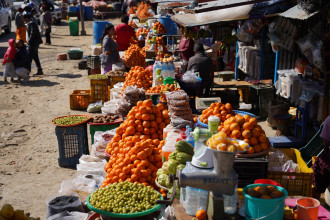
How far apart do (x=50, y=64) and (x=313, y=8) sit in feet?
40.4

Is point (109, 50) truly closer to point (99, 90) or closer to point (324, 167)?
point (99, 90)

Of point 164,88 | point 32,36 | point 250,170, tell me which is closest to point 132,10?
point 32,36

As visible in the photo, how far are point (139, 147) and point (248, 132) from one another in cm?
147

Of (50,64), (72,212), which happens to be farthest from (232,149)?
(50,64)

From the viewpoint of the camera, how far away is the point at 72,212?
178 inches

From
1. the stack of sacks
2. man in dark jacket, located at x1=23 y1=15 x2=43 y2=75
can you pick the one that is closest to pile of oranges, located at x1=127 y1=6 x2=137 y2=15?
man in dark jacket, located at x1=23 y1=15 x2=43 y2=75

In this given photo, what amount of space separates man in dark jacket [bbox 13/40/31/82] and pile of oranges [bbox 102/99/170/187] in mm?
8888

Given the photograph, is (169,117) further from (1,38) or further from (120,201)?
(1,38)

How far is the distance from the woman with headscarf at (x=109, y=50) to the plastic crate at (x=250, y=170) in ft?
25.3

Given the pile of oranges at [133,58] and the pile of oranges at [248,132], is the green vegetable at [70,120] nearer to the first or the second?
the pile of oranges at [248,132]

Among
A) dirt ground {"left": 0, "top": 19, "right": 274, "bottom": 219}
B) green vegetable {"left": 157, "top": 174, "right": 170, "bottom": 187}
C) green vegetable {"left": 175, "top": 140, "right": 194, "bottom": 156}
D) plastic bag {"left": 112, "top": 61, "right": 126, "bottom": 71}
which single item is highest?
plastic bag {"left": 112, "top": 61, "right": 126, "bottom": 71}

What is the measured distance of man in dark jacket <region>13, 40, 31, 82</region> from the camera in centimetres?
1347

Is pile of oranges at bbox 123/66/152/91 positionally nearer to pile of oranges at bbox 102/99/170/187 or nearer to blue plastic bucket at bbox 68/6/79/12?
pile of oranges at bbox 102/99/170/187

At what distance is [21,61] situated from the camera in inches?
534
